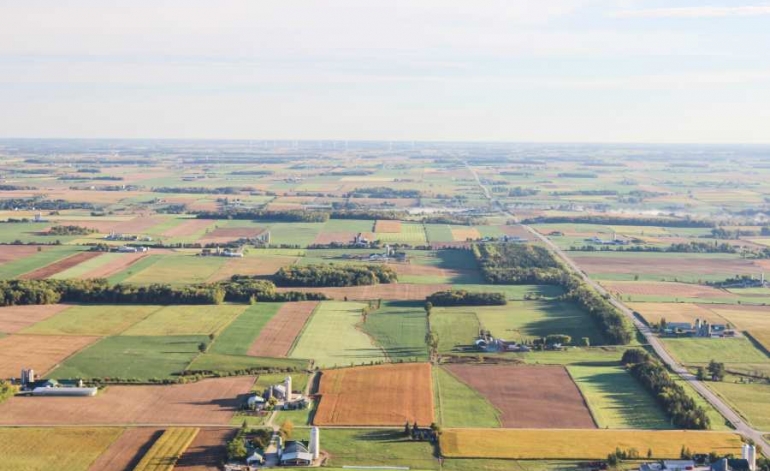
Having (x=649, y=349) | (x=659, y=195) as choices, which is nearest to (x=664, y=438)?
(x=649, y=349)

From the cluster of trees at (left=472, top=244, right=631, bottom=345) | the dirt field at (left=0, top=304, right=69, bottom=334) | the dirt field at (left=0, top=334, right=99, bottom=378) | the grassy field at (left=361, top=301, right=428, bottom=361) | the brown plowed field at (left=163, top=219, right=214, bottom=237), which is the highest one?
the cluster of trees at (left=472, top=244, right=631, bottom=345)

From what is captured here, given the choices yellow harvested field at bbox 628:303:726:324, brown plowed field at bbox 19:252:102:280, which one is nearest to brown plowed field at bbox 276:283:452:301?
yellow harvested field at bbox 628:303:726:324

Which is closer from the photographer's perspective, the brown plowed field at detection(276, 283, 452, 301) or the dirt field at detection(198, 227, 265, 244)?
the brown plowed field at detection(276, 283, 452, 301)

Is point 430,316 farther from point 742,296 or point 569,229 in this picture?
point 569,229

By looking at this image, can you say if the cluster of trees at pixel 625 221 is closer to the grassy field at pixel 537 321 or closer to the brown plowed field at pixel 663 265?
the brown plowed field at pixel 663 265

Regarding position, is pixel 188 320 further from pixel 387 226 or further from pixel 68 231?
pixel 387 226

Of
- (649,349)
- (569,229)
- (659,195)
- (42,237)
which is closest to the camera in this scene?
(649,349)

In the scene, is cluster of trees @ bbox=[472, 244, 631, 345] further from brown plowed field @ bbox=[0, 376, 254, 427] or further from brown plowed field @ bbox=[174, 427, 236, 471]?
brown plowed field @ bbox=[174, 427, 236, 471]
